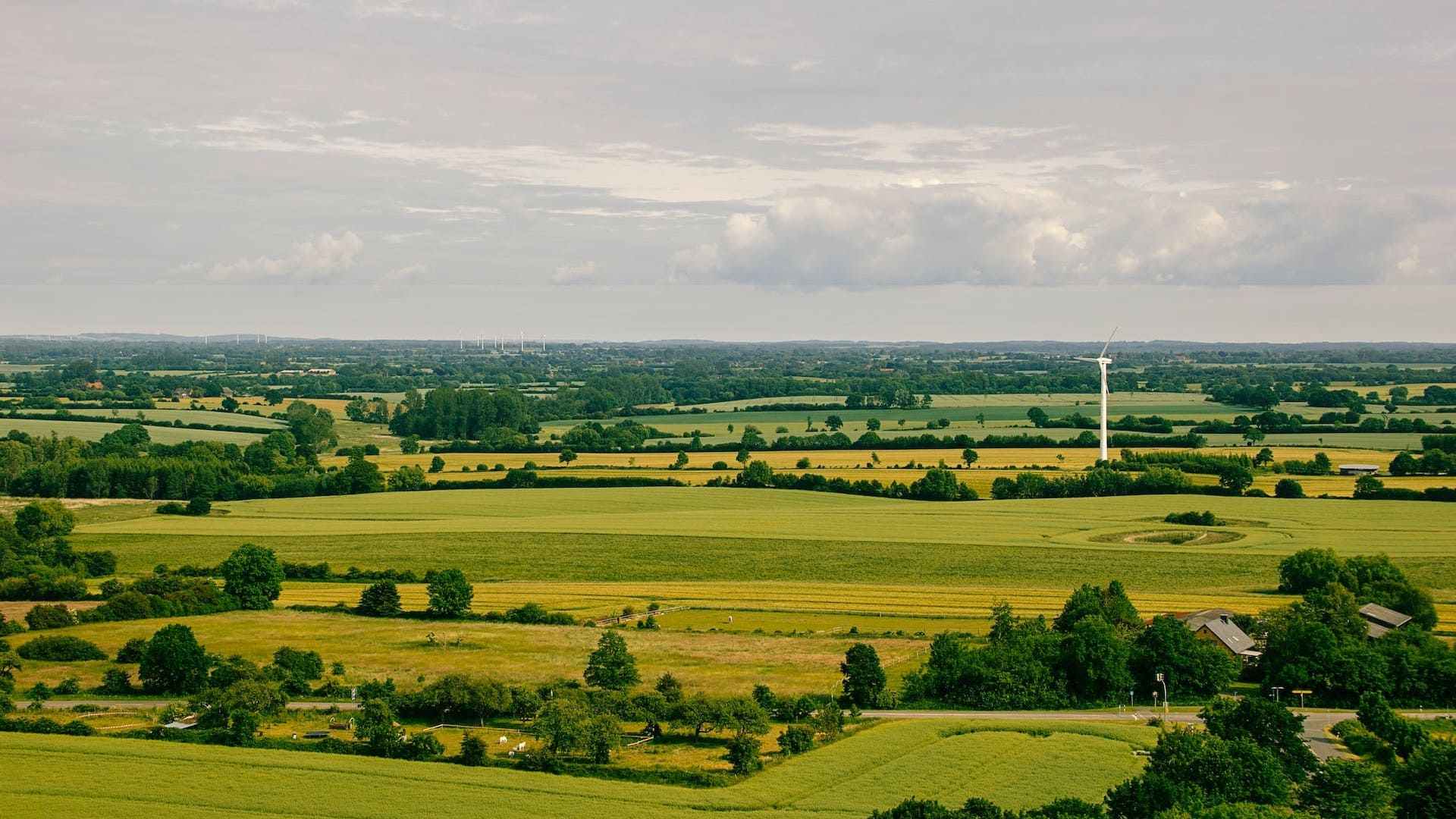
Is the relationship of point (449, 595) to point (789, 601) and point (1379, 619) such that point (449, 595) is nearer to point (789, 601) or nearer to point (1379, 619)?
point (789, 601)

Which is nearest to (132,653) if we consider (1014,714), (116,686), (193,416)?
(116,686)

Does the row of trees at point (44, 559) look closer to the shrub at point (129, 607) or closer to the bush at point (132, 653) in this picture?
the shrub at point (129, 607)

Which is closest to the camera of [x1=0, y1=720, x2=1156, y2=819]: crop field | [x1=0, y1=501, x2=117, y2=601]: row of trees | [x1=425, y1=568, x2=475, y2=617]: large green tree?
[x1=0, y1=720, x2=1156, y2=819]: crop field

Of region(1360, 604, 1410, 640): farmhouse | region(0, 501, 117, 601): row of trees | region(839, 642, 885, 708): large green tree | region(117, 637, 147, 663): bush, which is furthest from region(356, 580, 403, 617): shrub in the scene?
region(1360, 604, 1410, 640): farmhouse

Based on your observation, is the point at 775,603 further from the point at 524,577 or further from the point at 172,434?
the point at 172,434

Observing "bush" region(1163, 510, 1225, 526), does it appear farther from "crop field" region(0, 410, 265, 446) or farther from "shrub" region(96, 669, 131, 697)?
"crop field" region(0, 410, 265, 446)

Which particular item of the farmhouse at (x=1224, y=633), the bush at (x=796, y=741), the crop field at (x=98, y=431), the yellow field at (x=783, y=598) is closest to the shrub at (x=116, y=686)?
the yellow field at (x=783, y=598)
